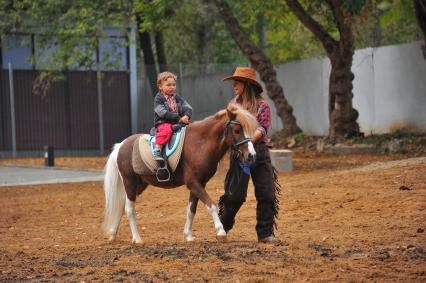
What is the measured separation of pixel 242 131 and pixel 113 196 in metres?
2.26

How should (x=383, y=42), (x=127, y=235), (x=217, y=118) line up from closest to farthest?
(x=217, y=118) → (x=127, y=235) → (x=383, y=42)

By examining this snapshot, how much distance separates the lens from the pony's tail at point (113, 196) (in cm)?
977

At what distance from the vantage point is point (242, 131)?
8.23 m

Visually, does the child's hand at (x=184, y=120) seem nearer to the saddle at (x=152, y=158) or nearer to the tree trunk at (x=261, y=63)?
the saddle at (x=152, y=158)

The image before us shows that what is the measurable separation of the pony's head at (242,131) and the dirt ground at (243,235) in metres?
0.93

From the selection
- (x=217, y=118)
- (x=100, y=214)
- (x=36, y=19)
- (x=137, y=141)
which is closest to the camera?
(x=217, y=118)

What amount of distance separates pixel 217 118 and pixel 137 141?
1288 mm

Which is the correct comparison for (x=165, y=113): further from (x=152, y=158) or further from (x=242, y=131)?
(x=242, y=131)

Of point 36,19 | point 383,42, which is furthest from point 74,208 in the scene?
point 383,42

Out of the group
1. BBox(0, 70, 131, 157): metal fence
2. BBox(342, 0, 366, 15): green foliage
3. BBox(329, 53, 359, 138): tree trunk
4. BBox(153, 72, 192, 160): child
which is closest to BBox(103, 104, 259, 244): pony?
BBox(153, 72, 192, 160): child

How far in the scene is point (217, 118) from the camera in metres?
8.69

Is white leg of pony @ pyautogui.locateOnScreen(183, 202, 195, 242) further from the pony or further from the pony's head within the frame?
the pony's head

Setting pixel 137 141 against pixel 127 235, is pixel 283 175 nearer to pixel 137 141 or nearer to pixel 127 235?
pixel 127 235

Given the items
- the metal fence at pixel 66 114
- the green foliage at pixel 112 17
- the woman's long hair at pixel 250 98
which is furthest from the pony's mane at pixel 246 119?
the metal fence at pixel 66 114
